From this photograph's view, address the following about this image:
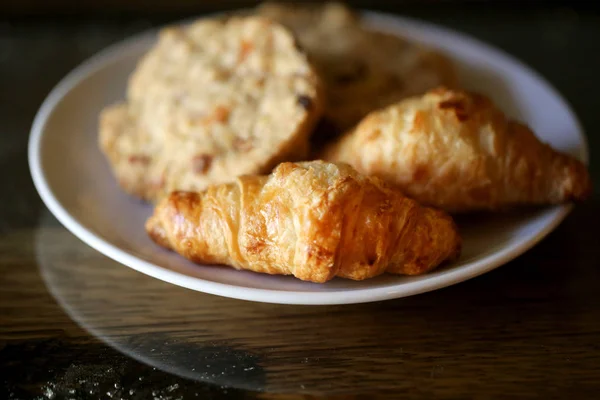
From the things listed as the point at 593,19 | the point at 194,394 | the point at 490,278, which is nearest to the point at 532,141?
the point at 490,278

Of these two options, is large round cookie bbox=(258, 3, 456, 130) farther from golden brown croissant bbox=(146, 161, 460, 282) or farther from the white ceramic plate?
golden brown croissant bbox=(146, 161, 460, 282)

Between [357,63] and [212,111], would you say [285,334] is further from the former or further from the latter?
[357,63]

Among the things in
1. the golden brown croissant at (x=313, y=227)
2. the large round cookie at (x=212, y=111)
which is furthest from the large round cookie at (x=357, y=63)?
the golden brown croissant at (x=313, y=227)

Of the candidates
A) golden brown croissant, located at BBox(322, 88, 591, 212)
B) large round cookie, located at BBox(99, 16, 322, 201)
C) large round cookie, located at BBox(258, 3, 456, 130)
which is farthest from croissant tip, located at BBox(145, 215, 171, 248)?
large round cookie, located at BBox(258, 3, 456, 130)

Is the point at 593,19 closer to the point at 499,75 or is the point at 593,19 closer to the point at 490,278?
the point at 499,75

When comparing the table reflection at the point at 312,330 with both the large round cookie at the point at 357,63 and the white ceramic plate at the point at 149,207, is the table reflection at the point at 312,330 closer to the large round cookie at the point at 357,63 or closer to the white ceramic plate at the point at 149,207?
the white ceramic plate at the point at 149,207
